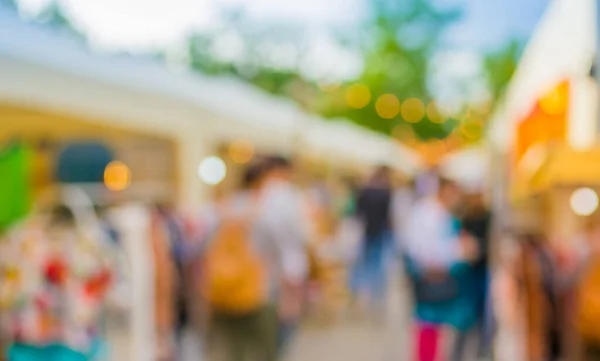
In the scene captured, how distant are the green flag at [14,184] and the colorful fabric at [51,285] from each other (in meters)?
0.17

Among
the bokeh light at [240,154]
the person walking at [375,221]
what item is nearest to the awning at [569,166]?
the person walking at [375,221]

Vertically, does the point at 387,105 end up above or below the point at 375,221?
above

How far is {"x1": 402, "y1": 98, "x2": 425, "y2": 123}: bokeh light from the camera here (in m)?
33.5

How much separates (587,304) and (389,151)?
554 inches

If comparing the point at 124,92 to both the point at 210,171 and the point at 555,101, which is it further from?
the point at 555,101

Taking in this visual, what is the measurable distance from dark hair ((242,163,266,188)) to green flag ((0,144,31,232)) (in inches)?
59.2

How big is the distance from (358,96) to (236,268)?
30.5 m

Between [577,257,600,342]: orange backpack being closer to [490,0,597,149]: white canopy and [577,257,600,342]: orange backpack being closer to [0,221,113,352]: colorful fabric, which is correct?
[490,0,597,149]: white canopy

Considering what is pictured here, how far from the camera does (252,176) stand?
4.19 metres

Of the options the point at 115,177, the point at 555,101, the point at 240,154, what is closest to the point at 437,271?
the point at 115,177

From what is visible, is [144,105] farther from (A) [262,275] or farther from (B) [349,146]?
(B) [349,146]

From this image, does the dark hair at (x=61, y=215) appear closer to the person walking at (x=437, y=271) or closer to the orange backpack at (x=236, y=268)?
the orange backpack at (x=236, y=268)

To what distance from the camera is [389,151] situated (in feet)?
57.4

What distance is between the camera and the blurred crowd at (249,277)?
3.04 meters
